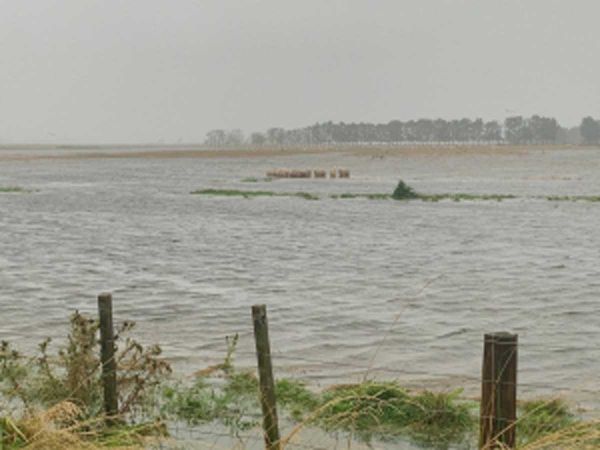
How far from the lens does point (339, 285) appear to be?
76.1ft

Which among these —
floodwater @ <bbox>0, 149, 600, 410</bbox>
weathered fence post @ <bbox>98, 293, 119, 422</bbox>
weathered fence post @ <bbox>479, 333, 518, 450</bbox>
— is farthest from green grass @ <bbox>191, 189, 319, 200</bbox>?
weathered fence post @ <bbox>479, 333, 518, 450</bbox>

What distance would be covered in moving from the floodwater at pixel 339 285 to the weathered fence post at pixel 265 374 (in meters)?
1.37

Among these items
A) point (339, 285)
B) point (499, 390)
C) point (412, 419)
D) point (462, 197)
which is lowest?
point (339, 285)

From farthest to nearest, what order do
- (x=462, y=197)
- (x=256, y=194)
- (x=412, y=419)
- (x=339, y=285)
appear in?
(x=256, y=194) < (x=462, y=197) < (x=339, y=285) < (x=412, y=419)

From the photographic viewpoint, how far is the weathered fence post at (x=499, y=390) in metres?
6.54

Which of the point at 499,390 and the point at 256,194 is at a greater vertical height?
the point at 499,390

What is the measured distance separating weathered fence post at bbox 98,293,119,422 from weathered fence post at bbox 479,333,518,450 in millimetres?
4390

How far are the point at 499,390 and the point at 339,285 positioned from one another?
16.6m

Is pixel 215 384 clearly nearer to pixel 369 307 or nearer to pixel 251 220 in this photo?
pixel 369 307

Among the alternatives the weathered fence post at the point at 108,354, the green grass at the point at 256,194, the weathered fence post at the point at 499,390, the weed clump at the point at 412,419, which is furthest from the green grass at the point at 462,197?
the weathered fence post at the point at 499,390

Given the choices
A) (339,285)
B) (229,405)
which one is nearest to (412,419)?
(229,405)

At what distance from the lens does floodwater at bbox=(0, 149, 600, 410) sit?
14.9 m

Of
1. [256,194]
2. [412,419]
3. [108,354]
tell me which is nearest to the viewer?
[108,354]

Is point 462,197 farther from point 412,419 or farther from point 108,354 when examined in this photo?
point 108,354
